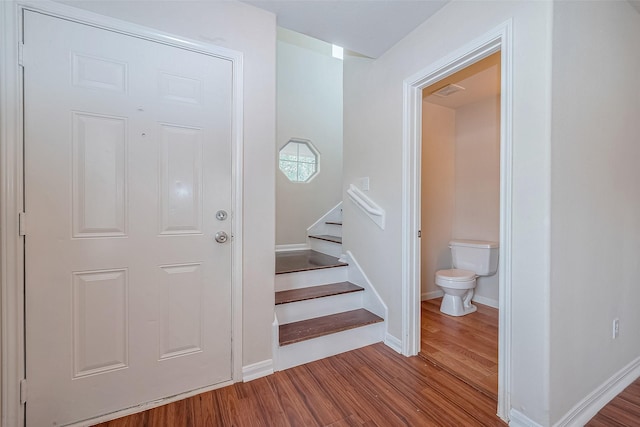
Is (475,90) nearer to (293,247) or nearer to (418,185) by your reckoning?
(418,185)

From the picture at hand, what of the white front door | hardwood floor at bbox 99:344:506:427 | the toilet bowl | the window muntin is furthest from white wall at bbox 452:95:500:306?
the white front door

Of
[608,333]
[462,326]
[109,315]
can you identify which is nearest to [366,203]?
[462,326]

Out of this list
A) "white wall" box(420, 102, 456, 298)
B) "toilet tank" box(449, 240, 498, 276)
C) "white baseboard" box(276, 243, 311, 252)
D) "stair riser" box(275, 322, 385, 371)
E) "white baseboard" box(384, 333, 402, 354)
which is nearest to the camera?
"stair riser" box(275, 322, 385, 371)

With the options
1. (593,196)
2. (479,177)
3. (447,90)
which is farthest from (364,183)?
(479,177)

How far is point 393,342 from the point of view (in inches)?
83.7

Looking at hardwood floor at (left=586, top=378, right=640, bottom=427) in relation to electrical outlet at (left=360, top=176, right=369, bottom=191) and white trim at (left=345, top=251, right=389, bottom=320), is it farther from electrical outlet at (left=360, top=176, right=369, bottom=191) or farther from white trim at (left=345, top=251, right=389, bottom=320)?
electrical outlet at (left=360, top=176, right=369, bottom=191)

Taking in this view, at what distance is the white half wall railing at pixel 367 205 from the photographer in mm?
2223

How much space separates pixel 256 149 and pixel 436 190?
90.4 inches

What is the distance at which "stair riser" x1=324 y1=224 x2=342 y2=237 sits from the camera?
11.2ft

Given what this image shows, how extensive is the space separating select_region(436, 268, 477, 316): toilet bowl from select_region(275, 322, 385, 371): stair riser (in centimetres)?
90

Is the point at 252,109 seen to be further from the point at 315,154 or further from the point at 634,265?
A: the point at 634,265

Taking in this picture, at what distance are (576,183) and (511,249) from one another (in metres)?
0.44

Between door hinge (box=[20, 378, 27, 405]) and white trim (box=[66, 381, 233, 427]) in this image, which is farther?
white trim (box=[66, 381, 233, 427])

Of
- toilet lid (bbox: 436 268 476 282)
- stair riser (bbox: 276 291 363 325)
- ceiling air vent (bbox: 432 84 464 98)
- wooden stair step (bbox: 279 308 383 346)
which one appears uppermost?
ceiling air vent (bbox: 432 84 464 98)
